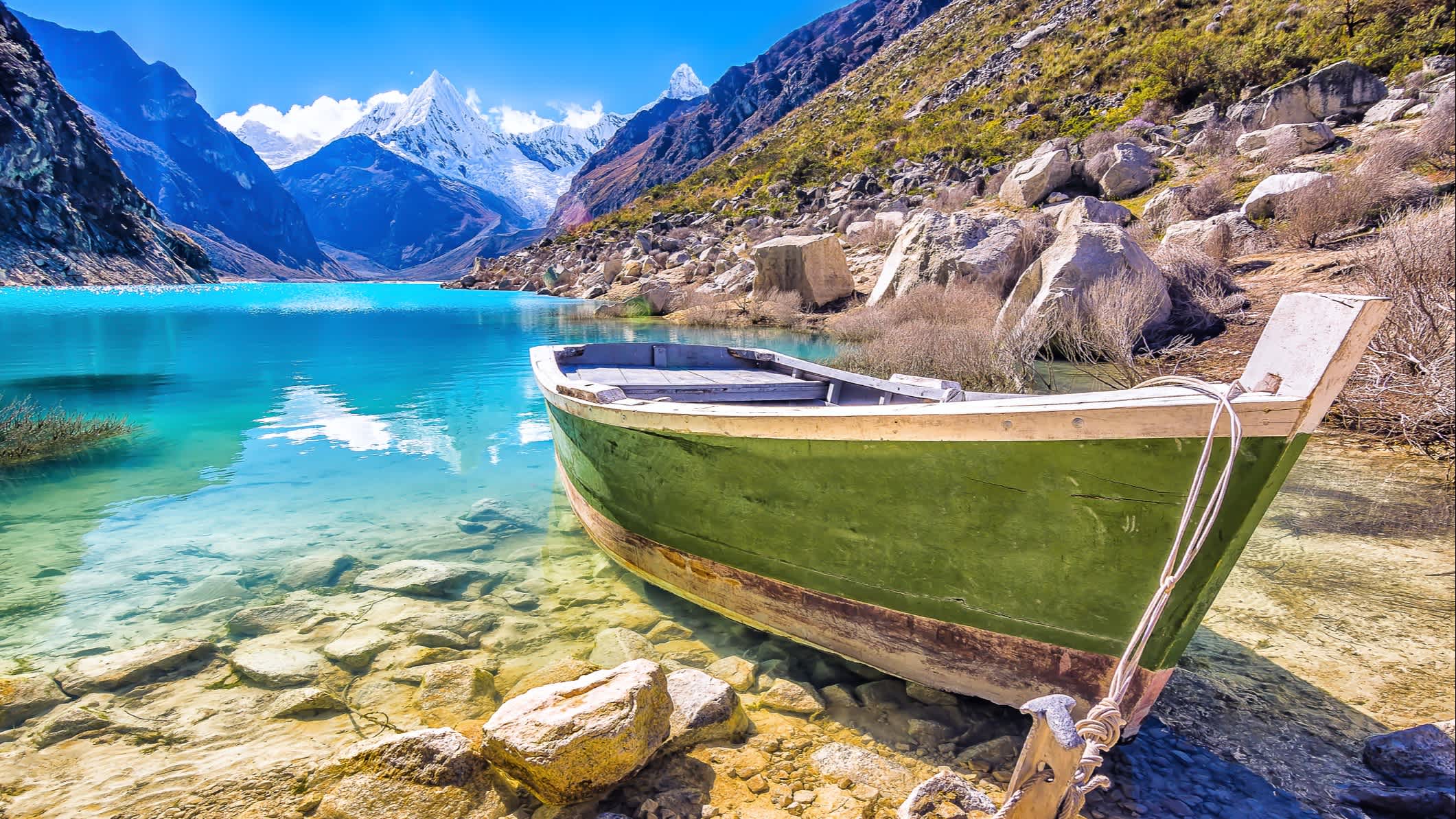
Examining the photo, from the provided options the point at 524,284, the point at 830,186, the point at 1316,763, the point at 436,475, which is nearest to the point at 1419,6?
the point at 830,186

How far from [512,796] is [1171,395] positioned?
304 cm

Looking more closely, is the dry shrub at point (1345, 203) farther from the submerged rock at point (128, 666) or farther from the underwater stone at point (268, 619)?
the submerged rock at point (128, 666)

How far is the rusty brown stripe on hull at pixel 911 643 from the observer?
2.92 m

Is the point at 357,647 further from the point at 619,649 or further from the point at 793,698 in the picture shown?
the point at 793,698

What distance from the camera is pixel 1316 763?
2.82 m

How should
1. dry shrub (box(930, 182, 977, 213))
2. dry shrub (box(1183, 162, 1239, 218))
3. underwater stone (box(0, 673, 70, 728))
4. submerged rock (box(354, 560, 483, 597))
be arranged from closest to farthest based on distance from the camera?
underwater stone (box(0, 673, 70, 728))
submerged rock (box(354, 560, 483, 597))
dry shrub (box(1183, 162, 1239, 218))
dry shrub (box(930, 182, 977, 213))

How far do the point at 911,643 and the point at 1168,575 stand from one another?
4.20 feet

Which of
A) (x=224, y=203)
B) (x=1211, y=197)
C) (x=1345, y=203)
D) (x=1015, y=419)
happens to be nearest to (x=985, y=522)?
(x=1015, y=419)

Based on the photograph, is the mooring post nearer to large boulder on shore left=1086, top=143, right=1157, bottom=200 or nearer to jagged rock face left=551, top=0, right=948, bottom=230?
large boulder on shore left=1086, top=143, right=1157, bottom=200

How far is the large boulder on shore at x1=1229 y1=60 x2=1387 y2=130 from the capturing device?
19.3m

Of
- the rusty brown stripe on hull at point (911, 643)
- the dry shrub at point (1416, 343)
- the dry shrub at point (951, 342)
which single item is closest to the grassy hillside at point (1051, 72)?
the dry shrub at point (951, 342)

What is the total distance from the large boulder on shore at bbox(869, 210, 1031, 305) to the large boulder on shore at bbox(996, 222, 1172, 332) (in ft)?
10.9

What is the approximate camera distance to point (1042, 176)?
2288cm

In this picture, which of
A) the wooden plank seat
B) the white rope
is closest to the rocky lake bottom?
the white rope
